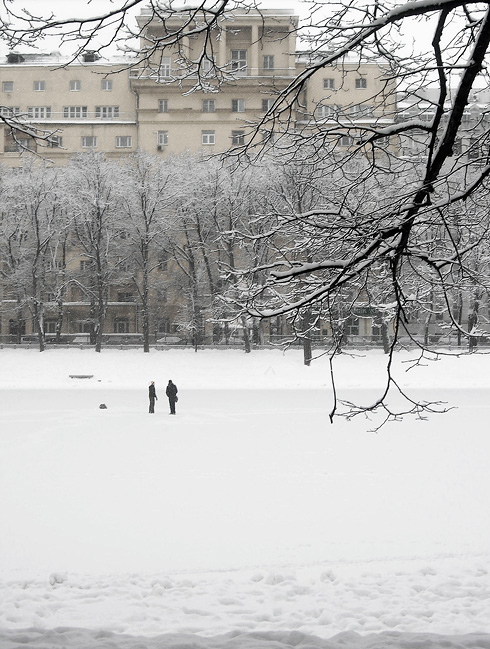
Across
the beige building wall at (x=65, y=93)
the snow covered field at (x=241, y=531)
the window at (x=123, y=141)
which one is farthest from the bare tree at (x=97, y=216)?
the snow covered field at (x=241, y=531)

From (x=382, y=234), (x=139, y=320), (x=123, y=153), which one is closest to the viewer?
(x=382, y=234)

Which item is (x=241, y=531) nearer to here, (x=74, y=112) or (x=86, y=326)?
(x=86, y=326)

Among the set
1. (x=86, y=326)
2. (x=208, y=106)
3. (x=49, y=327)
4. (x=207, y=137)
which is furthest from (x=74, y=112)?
(x=86, y=326)

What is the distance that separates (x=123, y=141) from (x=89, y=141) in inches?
124

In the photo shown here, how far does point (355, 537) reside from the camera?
39.0 ft

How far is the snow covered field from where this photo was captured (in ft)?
24.6

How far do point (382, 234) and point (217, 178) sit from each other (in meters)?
44.4

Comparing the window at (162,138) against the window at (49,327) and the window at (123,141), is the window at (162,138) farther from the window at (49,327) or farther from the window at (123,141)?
the window at (49,327)

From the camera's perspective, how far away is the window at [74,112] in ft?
231

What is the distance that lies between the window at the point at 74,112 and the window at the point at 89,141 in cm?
410

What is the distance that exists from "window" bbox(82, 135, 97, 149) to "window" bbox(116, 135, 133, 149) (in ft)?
6.98

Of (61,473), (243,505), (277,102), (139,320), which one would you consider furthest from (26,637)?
(139,320)

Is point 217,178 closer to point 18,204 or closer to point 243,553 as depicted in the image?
point 18,204

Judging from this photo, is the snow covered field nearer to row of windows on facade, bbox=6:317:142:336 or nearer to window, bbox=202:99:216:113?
row of windows on facade, bbox=6:317:142:336
